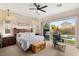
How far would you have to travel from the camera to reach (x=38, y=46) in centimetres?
232

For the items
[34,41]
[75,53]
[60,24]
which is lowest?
[75,53]

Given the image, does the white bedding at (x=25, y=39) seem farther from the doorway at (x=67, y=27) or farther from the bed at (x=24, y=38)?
the doorway at (x=67, y=27)

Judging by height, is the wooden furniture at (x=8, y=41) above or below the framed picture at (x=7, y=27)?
below

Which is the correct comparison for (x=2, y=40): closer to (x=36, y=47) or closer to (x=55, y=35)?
(x=36, y=47)

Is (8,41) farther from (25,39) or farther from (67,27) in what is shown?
(67,27)

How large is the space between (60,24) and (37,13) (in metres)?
0.55

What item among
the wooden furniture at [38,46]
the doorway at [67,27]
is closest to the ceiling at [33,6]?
the doorway at [67,27]

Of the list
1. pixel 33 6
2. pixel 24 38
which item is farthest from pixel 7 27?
pixel 33 6

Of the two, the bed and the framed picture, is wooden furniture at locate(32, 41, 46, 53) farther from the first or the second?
the framed picture

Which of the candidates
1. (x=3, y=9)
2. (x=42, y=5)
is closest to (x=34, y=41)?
(x=42, y=5)

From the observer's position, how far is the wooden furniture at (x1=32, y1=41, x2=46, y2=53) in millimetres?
2277

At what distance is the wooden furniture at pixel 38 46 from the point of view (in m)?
2.28

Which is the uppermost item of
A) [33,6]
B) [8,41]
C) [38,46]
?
[33,6]

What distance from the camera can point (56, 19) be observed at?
229 cm
